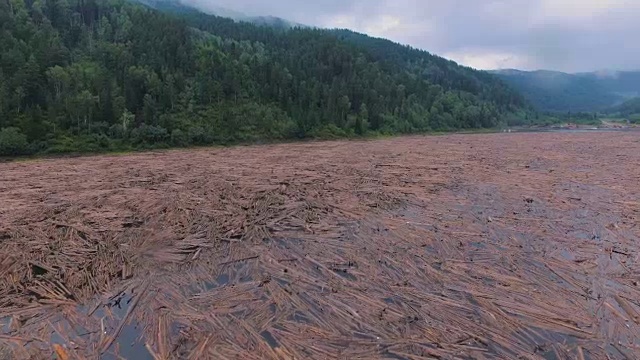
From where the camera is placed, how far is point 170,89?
2154 inches

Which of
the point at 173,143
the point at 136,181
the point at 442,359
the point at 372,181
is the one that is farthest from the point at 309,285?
the point at 173,143

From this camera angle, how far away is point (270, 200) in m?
14.5

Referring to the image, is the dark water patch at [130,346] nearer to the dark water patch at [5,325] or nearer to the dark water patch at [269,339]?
the dark water patch at [269,339]

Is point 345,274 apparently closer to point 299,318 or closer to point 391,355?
point 299,318

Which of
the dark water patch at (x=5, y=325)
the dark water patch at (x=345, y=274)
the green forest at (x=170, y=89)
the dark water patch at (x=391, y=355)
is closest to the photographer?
the dark water patch at (x=391, y=355)

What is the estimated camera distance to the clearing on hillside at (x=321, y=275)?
530 cm

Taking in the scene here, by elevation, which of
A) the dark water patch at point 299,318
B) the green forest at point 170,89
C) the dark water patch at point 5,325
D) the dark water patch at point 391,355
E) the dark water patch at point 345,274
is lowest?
the dark water patch at point 345,274

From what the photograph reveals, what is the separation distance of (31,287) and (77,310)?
1.63m

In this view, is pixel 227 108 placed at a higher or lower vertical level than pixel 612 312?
higher

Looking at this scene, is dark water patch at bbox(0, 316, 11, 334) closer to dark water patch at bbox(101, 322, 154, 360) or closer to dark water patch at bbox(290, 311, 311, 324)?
dark water patch at bbox(101, 322, 154, 360)

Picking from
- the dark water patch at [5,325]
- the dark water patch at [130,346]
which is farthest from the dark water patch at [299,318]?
the dark water patch at [5,325]

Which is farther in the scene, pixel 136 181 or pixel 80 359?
pixel 136 181

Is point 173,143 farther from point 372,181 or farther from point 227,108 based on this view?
point 372,181

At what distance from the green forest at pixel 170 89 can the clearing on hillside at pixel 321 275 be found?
3272cm
